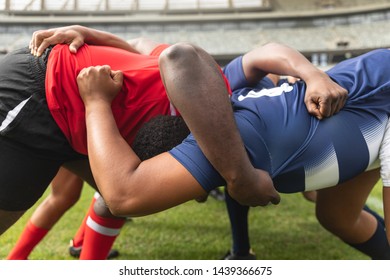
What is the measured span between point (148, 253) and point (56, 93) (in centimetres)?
189

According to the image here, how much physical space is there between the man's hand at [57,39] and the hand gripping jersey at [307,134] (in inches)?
24.4

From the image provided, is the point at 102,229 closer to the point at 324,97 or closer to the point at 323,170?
the point at 323,170

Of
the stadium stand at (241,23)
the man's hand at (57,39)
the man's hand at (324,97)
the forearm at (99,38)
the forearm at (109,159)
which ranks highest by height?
the man's hand at (57,39)

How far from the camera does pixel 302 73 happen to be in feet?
5.30

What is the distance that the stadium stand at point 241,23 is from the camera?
26.9 meters

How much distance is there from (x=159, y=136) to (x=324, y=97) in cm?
57

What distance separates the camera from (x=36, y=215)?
9.08ft

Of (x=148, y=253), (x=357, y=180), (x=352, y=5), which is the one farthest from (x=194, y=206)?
(x=352, y=5)

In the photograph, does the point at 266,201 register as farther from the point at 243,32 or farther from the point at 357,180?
the point at 243,32

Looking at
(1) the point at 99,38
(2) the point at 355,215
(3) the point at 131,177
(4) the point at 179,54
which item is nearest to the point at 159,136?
(3) the point at 131,177

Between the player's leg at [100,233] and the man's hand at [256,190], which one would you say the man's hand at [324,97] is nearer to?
the man's hand at [256,190]

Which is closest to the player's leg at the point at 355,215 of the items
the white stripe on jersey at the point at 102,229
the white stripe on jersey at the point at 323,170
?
the white stripe on jersey at the point at 323,170

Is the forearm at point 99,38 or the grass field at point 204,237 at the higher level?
the forearm at point 99,38

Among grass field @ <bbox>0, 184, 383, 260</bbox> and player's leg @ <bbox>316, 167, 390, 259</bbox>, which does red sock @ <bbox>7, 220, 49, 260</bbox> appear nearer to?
grass field @ <bbox>0, 184, 383, 260</bbox>
